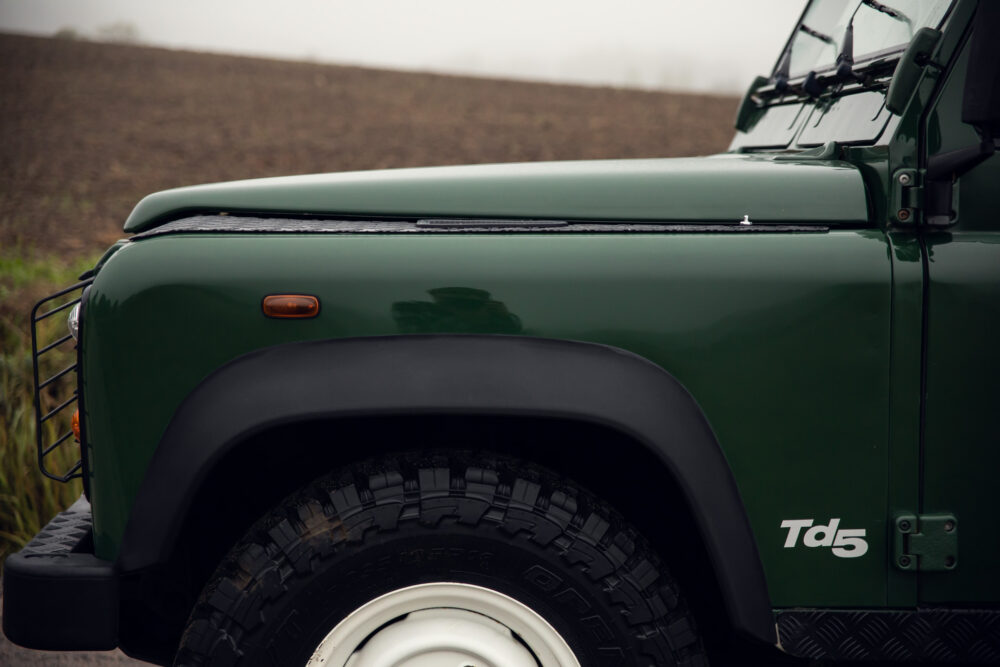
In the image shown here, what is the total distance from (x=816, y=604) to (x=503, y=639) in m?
0.57

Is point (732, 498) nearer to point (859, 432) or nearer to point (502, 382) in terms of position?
point (859, 432)

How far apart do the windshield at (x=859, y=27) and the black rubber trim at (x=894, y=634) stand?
1.13 meters

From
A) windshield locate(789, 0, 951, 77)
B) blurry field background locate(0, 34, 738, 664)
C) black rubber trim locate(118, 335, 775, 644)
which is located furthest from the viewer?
blurry field background locate(0, 34, 738, 664)

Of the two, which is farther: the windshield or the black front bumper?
A: the windshield

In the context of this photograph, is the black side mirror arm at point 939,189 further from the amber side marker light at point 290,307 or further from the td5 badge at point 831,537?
the amber side marker light at point 290,307

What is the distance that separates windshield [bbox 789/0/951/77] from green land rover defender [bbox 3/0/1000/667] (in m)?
0.27

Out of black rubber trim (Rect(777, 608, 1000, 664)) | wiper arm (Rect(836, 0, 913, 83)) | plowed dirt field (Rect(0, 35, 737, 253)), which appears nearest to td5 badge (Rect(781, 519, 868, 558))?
black rubber trim (Rect(777, 608, 1000, 664))

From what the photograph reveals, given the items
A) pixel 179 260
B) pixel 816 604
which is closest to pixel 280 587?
pixel 179 260

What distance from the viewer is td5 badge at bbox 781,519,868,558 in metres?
1.54

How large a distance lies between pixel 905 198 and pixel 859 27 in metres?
0.83

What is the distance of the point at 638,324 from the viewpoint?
4.93 ft

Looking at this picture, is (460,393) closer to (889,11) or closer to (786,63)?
(889,11)

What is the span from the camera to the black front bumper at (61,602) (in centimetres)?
156

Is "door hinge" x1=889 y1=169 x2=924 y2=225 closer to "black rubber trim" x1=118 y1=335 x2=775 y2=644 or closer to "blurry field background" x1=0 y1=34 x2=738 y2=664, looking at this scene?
"black rubber trim" x1=118 y1=335 x2=775 y2=644
